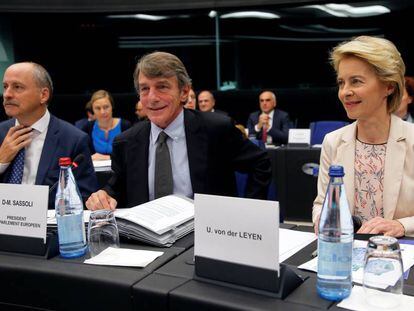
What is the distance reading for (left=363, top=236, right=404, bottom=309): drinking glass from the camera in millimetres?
992

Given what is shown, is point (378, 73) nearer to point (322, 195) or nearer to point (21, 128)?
point (322, 195)

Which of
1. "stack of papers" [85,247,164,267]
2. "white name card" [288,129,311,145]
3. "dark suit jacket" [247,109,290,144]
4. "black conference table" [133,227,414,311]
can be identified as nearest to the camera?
"black conference table" [133,227,414,311]

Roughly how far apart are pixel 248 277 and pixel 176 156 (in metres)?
1.03

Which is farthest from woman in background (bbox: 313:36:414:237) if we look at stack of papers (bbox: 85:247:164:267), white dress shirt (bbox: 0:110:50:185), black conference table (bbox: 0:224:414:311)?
Result: white dress shirt (bbox: 0:110:50:185)

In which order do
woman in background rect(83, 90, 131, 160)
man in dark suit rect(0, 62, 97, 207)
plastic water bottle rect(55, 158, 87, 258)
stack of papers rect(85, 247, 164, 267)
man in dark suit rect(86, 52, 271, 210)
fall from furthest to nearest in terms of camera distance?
woman in background rect(83, 90, 131, 160) → man in dark suit rect(0, 62, 97, 207) → man in dark suit rect(86, 52, 271, 210) → plastic water bottle rect(55, 158, 87, 258) → stack of papers rect(85, 247, 164, 267)

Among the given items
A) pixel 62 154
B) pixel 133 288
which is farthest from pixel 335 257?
pixel 62 154

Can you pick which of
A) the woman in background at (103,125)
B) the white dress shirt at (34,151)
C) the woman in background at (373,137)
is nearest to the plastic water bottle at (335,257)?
the woman in background at (373,137)

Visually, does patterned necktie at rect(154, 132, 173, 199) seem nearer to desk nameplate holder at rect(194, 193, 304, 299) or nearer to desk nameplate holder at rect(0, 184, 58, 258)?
desk nameplate holder at rect(0, 184, 58, 258)

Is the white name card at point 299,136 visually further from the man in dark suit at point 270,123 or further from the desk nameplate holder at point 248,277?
the desk nameplate holder at point 248,277

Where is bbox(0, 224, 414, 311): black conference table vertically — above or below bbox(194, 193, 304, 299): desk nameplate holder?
below

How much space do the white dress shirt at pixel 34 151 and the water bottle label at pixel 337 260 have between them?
1.56 metres

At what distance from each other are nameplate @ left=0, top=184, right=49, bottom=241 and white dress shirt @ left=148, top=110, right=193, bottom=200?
0.71 meters

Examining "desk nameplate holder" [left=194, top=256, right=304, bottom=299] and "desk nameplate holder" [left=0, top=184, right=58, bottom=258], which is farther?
"desk nameplate holder" [left=0, top=184, right=58, bottom=258]

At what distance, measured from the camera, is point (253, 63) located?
27.8 feet
